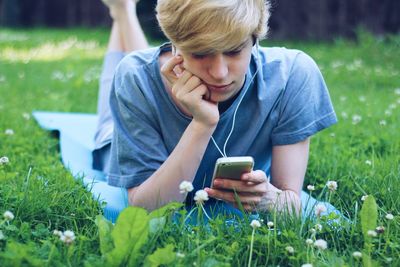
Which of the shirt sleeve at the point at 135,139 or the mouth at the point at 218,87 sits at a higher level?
the mouth at the point at 218,87

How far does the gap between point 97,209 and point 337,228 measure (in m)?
0.97

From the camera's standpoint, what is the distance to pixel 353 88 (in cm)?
643

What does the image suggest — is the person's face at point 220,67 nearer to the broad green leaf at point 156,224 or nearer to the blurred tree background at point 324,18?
the broad green leaf at point 156,224

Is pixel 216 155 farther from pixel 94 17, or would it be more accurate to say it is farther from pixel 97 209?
pixel 94 17

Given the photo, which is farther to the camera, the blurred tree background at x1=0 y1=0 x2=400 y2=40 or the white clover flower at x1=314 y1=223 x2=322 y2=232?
the blurred tree background at x1=0 y1=0 x2=400 y2=40

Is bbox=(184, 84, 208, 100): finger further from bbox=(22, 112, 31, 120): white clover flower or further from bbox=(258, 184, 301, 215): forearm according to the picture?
bbox=(22, 112, 31, 120): white clover flower

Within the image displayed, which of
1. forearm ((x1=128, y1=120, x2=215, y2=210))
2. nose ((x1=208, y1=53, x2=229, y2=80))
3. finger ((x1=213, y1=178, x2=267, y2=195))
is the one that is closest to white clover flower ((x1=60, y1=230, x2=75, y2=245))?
forearm ((x1=128, y1=120, x2=215, y2=210))

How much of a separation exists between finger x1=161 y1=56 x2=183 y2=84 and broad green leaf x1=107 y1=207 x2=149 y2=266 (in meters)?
0.73

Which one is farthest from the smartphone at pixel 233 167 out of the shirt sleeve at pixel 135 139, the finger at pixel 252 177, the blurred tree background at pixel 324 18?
the blurred tree background at pixel 324 18

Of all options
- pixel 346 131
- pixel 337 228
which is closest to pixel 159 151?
pixel 337 228

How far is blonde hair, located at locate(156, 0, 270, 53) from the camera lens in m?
2.36

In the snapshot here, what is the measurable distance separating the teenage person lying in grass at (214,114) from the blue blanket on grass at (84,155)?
0.11 meters

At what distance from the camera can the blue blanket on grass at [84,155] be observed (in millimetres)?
2898

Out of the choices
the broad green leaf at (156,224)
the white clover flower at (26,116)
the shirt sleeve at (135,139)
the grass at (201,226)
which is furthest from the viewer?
the white clover flower at (26,116)
